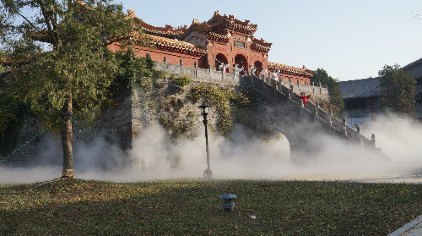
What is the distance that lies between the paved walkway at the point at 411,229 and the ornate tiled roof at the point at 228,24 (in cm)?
2590

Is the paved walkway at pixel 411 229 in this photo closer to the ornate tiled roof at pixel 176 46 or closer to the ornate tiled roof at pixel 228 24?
the ornate tiled roof at pixel 176 46

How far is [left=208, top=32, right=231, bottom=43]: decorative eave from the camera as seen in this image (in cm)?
3017

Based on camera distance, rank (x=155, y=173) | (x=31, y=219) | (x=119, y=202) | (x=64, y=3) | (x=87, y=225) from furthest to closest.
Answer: (x=155, y=173) → (x=64, y=3) → (x=119, y=202) → (x=31, y=219) → (x=87, y=225)

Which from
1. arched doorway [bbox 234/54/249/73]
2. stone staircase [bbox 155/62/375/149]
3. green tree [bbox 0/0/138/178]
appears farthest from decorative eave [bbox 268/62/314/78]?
green tree [bbox 0/0/138/178]

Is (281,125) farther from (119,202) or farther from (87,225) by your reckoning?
(87,225)

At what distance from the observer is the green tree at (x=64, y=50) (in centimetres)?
1252

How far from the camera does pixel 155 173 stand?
68.8 ft

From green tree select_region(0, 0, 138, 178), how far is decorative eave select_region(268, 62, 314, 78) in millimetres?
24531

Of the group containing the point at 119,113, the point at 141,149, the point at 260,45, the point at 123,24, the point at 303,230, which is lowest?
the point at 303,230

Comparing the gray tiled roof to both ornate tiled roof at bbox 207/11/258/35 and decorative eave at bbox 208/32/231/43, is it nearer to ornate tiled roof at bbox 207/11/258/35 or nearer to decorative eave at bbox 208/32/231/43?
ornate tiled roof at bbox 207/11/258/35

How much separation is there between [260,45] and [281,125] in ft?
36.1

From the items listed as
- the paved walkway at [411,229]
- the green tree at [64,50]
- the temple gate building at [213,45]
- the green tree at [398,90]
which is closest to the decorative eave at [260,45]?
the temple gate building at [213,45]

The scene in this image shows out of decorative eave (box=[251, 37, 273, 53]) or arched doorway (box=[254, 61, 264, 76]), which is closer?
decorative eave (box=[251, 37, 273, 53])

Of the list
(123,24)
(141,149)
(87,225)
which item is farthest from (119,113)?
(87,225)
